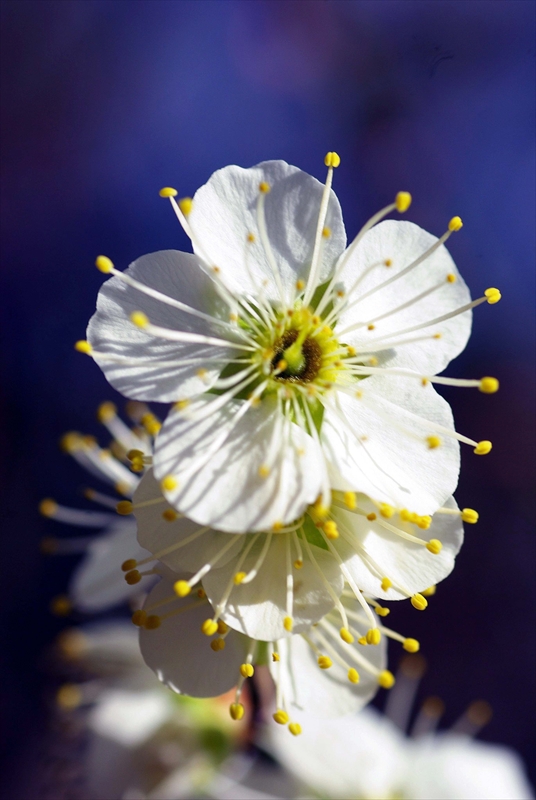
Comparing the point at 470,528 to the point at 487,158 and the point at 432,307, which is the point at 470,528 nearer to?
the point at 487,158

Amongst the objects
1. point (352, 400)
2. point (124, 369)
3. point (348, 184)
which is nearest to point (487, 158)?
point (348, 184)

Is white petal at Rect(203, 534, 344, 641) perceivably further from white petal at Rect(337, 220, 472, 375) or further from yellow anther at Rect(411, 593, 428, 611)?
white petal at Rect(337, 220, 472, 375)

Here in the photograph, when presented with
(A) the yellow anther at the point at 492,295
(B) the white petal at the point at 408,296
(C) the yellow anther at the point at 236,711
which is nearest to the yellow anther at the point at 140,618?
(C) the yellow anther at the point at 236,711

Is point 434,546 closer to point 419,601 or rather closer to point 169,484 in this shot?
point 419,601

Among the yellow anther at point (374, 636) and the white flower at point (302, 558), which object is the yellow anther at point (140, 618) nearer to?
the white flower at point (302, 558)

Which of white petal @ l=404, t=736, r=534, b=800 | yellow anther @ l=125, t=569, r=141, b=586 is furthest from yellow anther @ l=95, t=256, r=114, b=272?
white petal @ l=404, t=736, r=534, b=800

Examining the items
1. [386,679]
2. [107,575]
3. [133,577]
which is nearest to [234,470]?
[133,577]

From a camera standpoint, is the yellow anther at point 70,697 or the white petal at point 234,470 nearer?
the white petal at point 234,470
